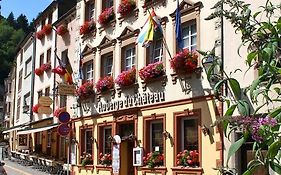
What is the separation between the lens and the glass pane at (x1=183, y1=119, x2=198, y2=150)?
48.5ft

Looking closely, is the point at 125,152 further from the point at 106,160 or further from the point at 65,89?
the point at 65,89

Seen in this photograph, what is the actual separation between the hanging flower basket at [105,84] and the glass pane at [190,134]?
5.04 m

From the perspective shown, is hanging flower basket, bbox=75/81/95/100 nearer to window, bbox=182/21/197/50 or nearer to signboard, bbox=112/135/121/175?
signboard, bbox=112/135/121/175

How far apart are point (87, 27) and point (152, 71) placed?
22.8 ft

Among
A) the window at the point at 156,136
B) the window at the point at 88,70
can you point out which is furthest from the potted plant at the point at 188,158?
the window at the point at 88,70

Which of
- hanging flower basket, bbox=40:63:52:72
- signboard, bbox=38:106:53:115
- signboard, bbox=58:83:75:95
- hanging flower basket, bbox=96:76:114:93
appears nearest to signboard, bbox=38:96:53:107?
signboard, bbox=38:106:53:115

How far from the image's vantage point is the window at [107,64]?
2077cm

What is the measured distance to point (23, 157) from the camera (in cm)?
3522

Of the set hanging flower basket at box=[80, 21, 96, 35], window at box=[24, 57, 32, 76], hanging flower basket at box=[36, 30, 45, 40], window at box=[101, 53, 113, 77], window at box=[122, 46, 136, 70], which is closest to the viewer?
window at box=[122, 46, 136, 70]

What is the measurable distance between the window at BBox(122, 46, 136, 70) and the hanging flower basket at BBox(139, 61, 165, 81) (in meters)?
1.78

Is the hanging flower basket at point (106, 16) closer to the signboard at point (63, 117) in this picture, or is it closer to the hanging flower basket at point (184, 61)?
the signboard at point (63, 117)

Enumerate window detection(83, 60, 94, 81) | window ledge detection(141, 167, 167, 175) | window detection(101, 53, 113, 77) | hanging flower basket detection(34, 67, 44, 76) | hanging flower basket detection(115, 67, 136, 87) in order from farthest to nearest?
1. hanging flower basket detection(34, 67, 44, 76)
2. window detection(83, 60, 94, 81)
3. window detection(101, 53, 113, 77)
4. hanging flower basket detection(115, 67, 136, 87)
5. window ledge detection(141, 167, 167, 175)

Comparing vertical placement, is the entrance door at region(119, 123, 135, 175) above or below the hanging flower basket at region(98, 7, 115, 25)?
below

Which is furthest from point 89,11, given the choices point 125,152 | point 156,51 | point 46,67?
point 46,67
